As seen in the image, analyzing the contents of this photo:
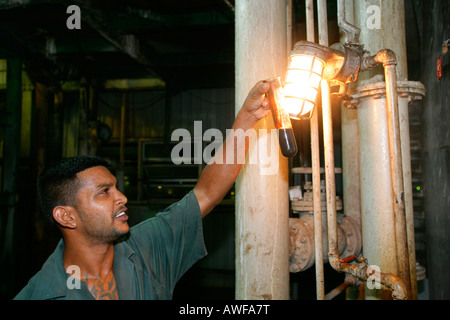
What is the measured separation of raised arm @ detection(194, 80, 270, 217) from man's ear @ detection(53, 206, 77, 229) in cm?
74

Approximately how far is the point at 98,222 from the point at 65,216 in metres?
0.21

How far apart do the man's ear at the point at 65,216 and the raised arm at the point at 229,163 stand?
29.0 inches

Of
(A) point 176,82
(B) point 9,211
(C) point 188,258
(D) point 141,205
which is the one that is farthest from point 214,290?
(C) point 188,258

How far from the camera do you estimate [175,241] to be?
177 centimetres

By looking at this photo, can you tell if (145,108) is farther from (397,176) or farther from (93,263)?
(397,176)

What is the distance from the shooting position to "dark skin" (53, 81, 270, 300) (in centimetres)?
163

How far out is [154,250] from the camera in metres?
1.77

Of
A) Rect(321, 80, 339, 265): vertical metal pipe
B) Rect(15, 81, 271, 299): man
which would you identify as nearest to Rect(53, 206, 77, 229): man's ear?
A: Rect(15, 81, 271, 299): man

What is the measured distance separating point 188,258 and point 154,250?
22cm

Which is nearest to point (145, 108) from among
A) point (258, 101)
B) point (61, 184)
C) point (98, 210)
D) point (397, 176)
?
point (61, 184)

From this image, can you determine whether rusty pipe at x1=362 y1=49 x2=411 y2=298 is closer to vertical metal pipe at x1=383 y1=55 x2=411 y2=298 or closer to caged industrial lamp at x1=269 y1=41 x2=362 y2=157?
vertical metal pipe at x1=383 y1=55 x2=411 y2=298

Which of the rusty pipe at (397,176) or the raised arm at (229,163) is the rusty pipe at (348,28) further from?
the raised arm at (229,163)

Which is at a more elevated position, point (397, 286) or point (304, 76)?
point (304, 76)

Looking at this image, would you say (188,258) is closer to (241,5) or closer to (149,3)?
(241,5)
